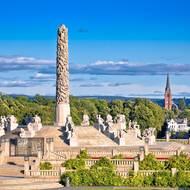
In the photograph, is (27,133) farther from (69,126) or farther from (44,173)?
(44,173)

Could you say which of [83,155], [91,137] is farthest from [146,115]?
[83,155]

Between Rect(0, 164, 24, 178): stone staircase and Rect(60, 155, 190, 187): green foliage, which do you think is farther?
Rect(0, 164, 24, 178): stone staircase

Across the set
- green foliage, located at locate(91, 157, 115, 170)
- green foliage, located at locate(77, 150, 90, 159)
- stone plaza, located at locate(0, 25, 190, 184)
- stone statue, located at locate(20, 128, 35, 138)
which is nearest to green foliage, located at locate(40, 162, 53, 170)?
stone plaza, located at locate(0, 25, 190, 184)

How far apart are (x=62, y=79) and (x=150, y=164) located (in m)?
28.1

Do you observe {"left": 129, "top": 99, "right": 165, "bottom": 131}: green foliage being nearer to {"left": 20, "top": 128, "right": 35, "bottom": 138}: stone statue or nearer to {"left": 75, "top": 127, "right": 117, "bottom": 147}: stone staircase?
{"left": 75, "top": 127, "right": 117, "bottom": 147}: stone staircase

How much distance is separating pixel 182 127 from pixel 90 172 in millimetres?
153396

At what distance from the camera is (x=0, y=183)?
43.7m

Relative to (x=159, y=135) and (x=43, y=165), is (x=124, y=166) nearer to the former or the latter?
(x=43, y=165)

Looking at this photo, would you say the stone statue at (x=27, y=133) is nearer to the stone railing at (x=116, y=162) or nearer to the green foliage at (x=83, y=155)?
the green foliage at (x=83, y=155)

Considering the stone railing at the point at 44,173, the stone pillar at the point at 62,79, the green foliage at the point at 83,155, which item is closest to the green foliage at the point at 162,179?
the stone railing at the point at 44,173

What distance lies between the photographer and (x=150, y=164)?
50906mm

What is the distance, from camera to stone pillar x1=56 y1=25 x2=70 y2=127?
7694cm

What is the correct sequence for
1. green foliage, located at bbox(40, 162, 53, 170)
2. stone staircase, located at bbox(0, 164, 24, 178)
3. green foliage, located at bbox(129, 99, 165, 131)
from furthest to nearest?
green foliage, located at bbox(129, 99, 165, 131) → stone staircase, located at bbox(0, 164, 24, 178) → green foliage, located at bbox(40, 162, 53, 170)

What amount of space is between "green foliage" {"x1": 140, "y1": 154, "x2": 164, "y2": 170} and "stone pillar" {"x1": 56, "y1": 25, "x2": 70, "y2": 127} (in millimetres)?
25306
